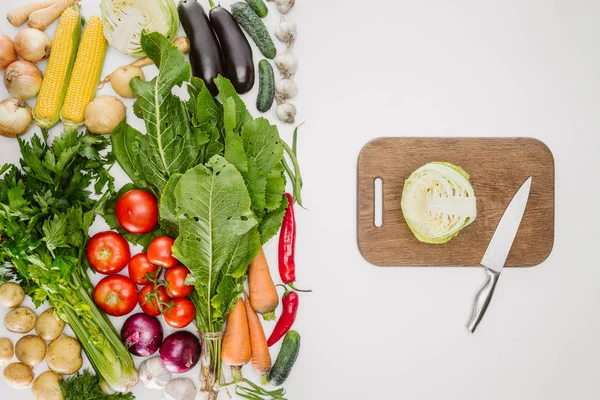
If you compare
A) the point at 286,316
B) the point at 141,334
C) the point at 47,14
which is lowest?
the point at 141,334

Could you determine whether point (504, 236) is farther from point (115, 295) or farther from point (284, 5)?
point (115, 295)

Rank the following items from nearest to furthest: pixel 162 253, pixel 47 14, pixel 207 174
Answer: pixel 207 174 < pixel 162 253 < pixel 47 14

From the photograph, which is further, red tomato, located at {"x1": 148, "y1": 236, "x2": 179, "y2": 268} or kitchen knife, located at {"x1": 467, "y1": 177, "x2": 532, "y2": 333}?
kitchen knife, located at {"x1": 467, "y1": 177, "x2": 532, "y2": 333}

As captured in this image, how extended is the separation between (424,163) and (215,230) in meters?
0.78

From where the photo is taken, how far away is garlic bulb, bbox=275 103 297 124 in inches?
65.1

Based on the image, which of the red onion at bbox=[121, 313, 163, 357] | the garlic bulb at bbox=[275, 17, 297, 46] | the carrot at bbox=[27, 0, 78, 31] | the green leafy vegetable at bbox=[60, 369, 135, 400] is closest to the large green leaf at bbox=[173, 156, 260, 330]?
the red onion at bbox=[121, 313, 163, 357]

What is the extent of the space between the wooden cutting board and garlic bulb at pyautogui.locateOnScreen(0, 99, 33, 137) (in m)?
1.15

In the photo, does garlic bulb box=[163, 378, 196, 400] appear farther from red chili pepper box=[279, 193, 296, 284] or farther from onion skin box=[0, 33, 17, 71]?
onion skin box=[0, 33, 17, 71]

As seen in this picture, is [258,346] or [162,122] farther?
[258,346]

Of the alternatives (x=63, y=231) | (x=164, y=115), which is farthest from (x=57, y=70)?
(x=63, y=231)

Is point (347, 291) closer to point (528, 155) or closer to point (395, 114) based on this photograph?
point (395, 114)

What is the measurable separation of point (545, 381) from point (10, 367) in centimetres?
190

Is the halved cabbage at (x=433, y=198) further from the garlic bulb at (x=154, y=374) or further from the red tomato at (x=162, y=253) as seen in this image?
the garlic bulb at (x=154, y=374)

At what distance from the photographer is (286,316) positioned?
168 centimetres
